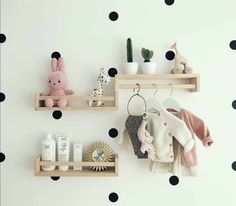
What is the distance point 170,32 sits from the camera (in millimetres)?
1461

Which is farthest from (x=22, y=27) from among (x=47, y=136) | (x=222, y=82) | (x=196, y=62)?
(x=222, y=82)

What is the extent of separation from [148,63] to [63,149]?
1.75 feet

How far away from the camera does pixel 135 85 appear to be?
1382 mm

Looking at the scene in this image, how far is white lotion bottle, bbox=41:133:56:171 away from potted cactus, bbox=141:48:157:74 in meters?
0.52

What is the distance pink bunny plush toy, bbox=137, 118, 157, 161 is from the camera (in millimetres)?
1316

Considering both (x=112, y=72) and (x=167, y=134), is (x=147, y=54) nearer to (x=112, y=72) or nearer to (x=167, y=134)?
(x=112, y=72)

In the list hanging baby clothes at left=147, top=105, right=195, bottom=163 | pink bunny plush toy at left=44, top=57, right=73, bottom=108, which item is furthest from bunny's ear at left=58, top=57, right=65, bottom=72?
hanging baby clothes at left=147, top=105, right=195, bottom=163

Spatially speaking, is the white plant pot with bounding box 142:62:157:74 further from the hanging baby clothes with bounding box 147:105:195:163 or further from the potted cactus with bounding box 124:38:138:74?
the hanging baby clothes with bounding box 147:105:195:163

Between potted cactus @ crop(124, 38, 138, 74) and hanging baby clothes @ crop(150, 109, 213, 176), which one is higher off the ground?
potted cactus @ crop(124, 38, 138, 74)

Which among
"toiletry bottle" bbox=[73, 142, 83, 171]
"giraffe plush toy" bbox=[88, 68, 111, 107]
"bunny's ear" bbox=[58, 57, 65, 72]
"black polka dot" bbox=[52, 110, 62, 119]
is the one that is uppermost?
"bunny's ear" bbox=[58, 57, 65, 72]

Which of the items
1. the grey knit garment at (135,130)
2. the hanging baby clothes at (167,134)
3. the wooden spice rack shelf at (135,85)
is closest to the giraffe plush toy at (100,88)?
the wooden spice rack shelf at (135,85)

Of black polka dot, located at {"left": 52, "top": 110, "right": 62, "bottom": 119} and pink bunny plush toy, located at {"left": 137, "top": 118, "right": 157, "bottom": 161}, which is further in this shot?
black polka dot, located at {"left": 52, "top": 110, "right": 62, "bottom": 119}

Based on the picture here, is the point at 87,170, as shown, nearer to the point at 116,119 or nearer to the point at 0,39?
the point at 116,119

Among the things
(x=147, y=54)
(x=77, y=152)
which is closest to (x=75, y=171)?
(x=77, y=152)
